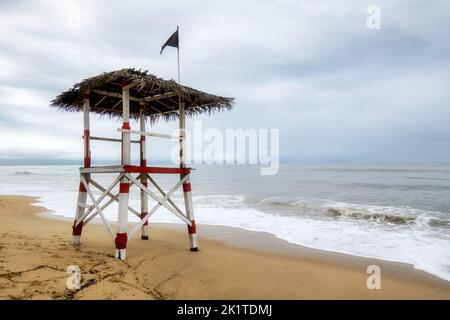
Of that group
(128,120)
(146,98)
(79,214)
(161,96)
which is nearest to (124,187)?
(128,120)

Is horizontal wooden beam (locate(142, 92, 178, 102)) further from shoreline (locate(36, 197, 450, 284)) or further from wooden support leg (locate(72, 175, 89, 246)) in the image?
shoreline (locate(36, 197, 450, 284))

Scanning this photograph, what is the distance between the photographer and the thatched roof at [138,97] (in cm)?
715

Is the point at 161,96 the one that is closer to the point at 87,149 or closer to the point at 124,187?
the point at 87,149

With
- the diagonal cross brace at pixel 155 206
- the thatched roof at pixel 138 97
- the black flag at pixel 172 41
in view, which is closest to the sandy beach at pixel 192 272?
the diagonal cross brace at pixel 155 206

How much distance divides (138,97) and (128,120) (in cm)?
204

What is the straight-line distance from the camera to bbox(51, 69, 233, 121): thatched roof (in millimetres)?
7152

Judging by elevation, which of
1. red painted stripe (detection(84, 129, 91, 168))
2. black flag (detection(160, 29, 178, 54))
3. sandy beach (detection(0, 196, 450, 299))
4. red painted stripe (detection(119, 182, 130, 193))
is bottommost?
sandy beach (detection(0, 196, 450, 299))

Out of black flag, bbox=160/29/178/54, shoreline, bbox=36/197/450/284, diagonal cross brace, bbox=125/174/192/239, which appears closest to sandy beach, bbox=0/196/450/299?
shoreline, bbox=36/197/450/284

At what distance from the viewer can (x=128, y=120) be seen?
713 centimetres

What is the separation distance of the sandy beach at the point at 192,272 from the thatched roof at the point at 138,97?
3.70 m

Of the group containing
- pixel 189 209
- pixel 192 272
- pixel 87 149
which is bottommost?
pixel 192 272

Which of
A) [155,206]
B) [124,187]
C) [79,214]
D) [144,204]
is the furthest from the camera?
[144,204]
